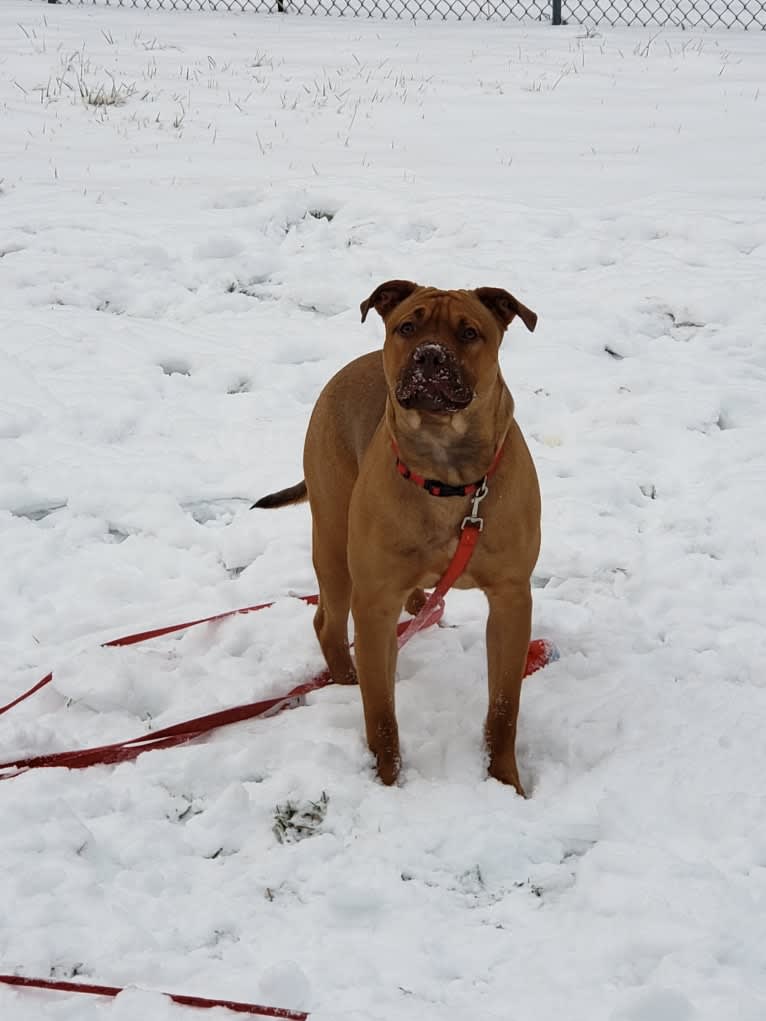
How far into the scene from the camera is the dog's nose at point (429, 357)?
10.4 feet

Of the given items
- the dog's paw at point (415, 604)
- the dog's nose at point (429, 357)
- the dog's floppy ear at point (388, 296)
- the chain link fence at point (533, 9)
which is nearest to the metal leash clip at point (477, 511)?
the dog's nose at point (429, 357)

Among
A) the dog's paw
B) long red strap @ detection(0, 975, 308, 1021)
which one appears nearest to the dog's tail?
the dog's paw

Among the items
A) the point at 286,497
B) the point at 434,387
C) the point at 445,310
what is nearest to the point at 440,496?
the point at 434,387

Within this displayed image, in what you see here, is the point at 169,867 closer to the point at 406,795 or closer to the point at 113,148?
the point at 406,795

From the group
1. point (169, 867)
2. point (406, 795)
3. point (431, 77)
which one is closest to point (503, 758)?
point (406, 795)

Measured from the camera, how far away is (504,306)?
360cm

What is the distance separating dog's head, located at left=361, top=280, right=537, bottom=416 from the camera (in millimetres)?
→ 3172

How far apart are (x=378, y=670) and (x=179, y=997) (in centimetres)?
119

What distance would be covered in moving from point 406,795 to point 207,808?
0.59 metres

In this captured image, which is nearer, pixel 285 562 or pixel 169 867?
pixel 169 867

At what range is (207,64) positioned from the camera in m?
Answer: 12.4

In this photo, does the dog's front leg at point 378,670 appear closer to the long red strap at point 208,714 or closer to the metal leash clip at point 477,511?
the long red strap at point 208,714

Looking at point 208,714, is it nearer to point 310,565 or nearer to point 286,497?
point 286,497

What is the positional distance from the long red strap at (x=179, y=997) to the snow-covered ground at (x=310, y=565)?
0.09 ft
